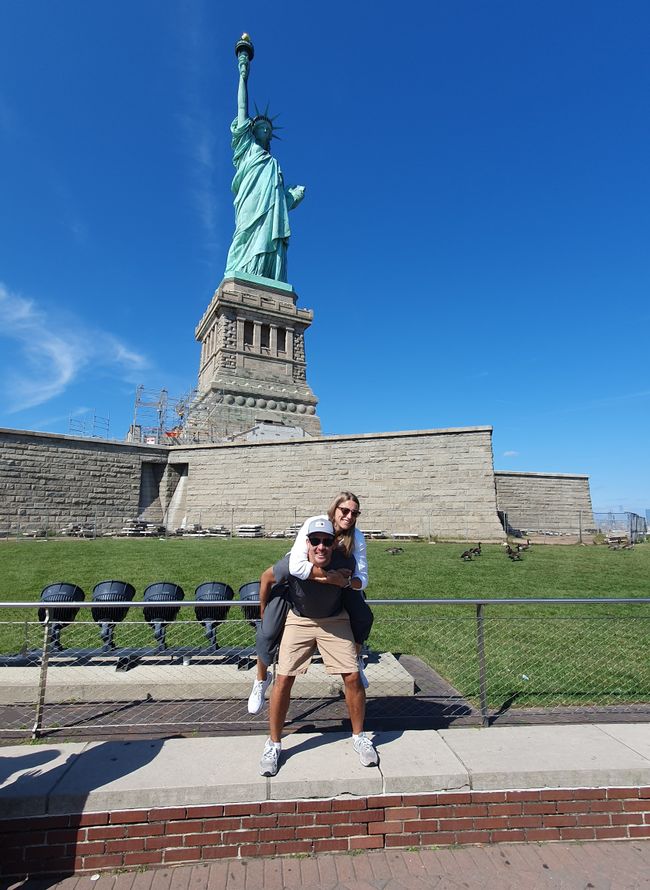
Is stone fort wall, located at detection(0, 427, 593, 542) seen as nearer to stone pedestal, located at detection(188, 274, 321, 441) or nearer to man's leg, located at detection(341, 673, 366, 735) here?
stone pedestal, located at detection(188, 274, 321, 441)

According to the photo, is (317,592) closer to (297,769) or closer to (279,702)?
(279,702)

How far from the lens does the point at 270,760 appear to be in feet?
9.93

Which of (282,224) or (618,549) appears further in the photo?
(282,224)

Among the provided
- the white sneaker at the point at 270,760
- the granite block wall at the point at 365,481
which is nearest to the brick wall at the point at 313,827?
the white sneaker at the point at 270,760

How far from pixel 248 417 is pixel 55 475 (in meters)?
12.5

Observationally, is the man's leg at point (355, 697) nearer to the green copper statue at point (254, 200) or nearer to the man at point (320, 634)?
the man at point (320, 634)

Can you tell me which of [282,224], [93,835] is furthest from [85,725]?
[282,224]

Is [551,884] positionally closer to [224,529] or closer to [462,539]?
[462,539]

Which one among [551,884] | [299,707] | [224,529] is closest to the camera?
[551,884]

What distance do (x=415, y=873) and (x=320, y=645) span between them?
1.32m

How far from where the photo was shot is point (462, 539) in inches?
765

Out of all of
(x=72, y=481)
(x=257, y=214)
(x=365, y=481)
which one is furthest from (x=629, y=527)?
(x=257, y=214)

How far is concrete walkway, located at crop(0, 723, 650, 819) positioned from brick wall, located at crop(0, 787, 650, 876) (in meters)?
0.06

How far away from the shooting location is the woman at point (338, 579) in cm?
323
